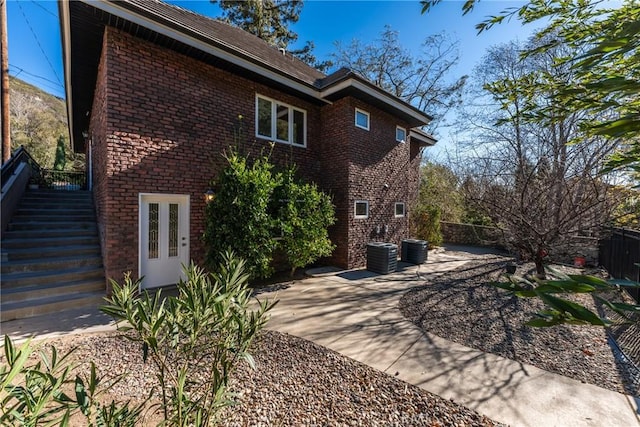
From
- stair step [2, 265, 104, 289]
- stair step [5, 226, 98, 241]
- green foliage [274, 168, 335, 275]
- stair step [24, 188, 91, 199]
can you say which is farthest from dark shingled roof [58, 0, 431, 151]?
stair step [2, 265, 104, 289]

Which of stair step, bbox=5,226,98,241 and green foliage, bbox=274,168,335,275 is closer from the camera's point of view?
stair step, bbox=5,226,98,241

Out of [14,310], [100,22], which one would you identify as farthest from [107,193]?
[100,22]

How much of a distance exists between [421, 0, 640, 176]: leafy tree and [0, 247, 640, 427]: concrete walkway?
2.44 m

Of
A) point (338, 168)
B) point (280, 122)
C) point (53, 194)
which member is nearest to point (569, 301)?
point (338, 168)

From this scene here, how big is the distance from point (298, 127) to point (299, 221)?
351 centimetres

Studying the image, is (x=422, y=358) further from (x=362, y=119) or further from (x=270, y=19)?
(x=270, y=19)

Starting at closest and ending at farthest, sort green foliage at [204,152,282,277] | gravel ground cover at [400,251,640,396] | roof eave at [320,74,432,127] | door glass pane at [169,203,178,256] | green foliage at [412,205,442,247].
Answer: gravel ground cover at [400,251,640,396]
green foliage at [204,152,282,277]
door glass pane at [169,203,178,256]
roof eave at [320,74,432,127]
green foliage at [412,205,442,247]

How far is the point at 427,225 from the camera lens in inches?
503

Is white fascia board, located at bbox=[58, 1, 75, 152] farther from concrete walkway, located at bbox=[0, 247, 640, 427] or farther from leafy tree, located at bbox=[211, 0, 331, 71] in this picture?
leafy tree, located at bbox=[211, 0, 331, 71]

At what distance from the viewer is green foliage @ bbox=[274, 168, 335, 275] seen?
6.81 metres

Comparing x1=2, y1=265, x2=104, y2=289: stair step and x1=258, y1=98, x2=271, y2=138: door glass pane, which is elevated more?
x1=258, y1=98, x2=271, y2=138: door glass pane

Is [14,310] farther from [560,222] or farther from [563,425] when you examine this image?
[560,222]

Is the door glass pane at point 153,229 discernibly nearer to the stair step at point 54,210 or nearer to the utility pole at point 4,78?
the stair step at point 54,210

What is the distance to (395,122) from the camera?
10.4 m
